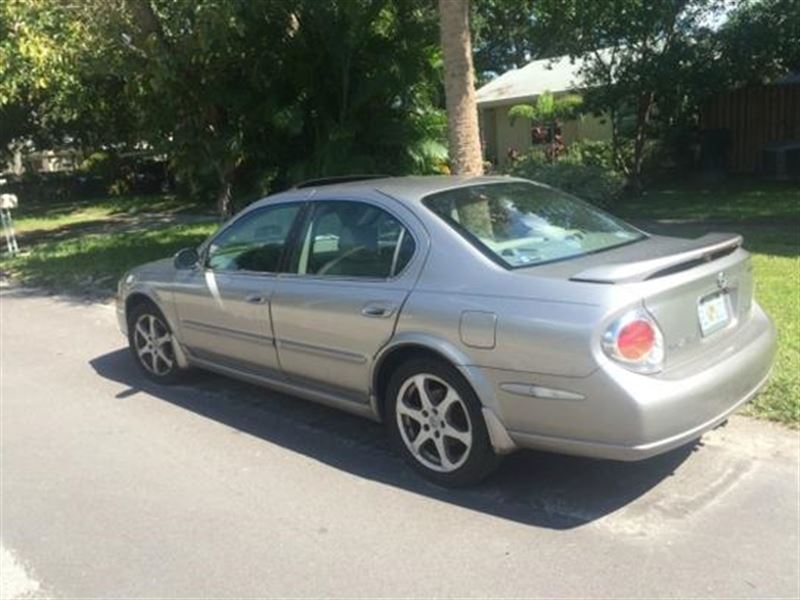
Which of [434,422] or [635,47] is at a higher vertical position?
[635,47]

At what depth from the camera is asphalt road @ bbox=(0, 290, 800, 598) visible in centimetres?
367

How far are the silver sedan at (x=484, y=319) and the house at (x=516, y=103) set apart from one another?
22230 millimetres

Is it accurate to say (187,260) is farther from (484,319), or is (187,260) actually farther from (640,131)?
(640,131)

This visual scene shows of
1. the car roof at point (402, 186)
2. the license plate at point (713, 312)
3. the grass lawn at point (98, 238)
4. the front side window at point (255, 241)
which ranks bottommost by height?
the grass lawn at point (98, 238)

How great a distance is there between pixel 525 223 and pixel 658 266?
0.93 metres

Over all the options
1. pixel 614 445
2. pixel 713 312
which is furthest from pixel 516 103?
pixel 614 445

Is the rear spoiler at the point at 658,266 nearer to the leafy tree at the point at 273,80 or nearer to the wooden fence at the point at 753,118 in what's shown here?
the leafy tree at the point at 273,80

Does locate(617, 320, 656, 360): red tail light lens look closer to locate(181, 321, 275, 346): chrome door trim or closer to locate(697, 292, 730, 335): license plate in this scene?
locate(697, 292, 730, 335): license plate

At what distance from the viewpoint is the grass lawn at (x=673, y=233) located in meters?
6.28

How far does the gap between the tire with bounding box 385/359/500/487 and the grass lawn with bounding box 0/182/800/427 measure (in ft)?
6.24

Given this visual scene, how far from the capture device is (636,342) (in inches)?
152

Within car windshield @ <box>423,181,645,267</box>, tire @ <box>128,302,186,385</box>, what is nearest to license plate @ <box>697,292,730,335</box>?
car windshield @ <box>423,181,645,267</box>

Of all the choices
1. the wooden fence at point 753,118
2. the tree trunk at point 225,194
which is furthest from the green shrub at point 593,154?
the tree trunk at point 225,194

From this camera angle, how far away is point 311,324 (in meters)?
5.04
